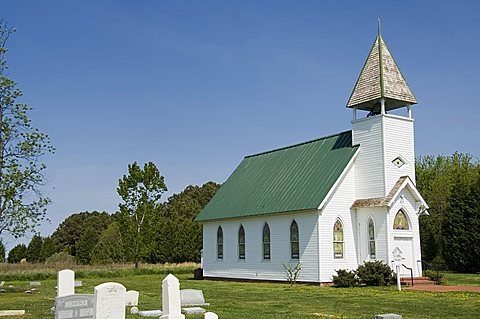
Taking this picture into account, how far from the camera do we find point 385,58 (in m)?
33.1

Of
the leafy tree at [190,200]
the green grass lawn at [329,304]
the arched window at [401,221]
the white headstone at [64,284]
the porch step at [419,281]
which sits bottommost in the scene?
the green grass lawn at [329,304]

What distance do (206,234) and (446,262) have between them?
1738 cm

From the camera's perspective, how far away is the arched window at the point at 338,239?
103ft

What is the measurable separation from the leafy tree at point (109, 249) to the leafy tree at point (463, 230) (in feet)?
129

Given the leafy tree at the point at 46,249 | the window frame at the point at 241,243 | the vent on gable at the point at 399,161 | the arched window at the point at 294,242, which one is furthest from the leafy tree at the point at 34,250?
the vent on gable at the point at 399,161

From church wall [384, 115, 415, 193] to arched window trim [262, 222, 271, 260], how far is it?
7657mm

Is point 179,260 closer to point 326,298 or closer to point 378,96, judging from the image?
Result: point 378,96

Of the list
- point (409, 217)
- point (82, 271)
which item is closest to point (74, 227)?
point (82, 271)

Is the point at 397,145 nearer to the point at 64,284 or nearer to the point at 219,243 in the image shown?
the point at 219,243

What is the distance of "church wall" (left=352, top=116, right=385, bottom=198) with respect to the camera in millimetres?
31191

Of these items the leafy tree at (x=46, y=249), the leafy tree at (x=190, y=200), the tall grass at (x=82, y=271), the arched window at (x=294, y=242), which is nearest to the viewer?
the arched window at (x=294, y=242)

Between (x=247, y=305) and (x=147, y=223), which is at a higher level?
(x=147, y=223)

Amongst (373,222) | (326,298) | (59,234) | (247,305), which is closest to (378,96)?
(373,222)

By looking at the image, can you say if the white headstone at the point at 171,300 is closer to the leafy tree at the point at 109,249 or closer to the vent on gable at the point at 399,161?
the vent on gable at the point at 399,161
